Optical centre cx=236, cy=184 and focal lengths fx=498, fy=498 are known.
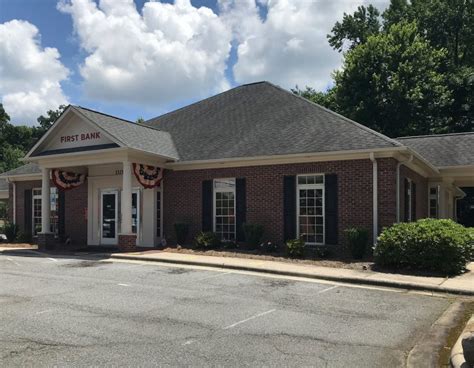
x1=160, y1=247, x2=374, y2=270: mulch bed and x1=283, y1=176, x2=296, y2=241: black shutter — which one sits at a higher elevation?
x1=283, y1=176, x2=296, y2=241: black shutter

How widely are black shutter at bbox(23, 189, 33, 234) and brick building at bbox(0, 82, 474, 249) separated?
0.16 metres

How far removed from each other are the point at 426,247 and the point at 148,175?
955 cm

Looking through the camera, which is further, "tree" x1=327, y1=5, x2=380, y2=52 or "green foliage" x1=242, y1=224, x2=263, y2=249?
"tree" x1=327, y1=5, x2=380, y2=52

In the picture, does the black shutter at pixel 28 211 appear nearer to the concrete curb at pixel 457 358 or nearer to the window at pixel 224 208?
the window at pixel 224 208

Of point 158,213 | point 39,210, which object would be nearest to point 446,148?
point 158,213

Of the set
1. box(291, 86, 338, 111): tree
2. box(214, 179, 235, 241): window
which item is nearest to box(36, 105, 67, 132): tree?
box(291, 86, 338, 111): tree

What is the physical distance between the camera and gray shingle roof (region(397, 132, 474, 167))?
19.8 m

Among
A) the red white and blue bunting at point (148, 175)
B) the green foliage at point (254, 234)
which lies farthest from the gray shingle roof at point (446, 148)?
the red white and blue bunting at point (148, 175)

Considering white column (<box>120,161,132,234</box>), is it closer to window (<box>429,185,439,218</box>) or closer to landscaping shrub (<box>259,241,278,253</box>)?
landscaping shrub (<box>259,241,278,253</box>)

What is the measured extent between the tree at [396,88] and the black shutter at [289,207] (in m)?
18.7

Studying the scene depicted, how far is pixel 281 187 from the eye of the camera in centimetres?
1631

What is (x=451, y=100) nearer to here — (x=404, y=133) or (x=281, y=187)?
(x=404, y=133)

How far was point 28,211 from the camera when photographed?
22797mm

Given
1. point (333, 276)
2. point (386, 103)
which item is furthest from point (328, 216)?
point (386, 103)
